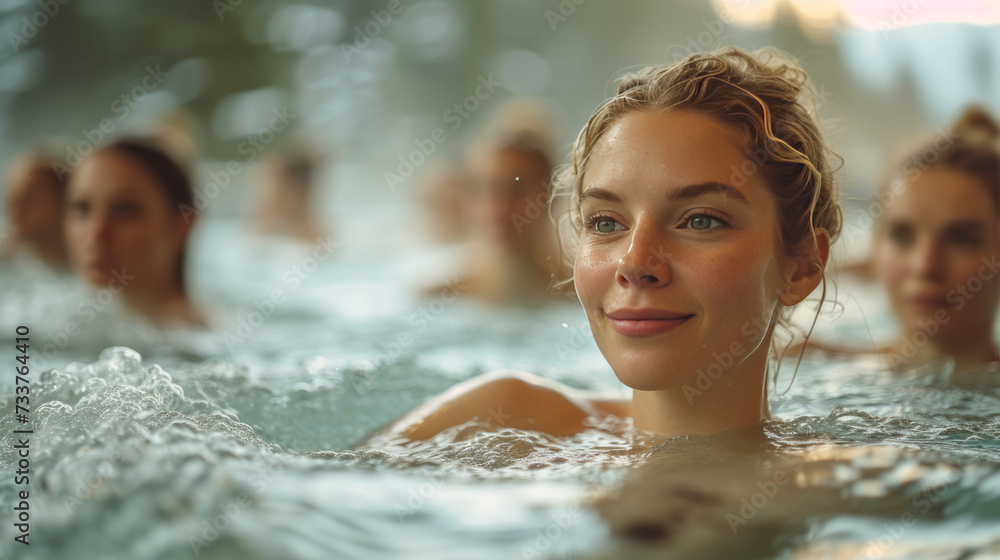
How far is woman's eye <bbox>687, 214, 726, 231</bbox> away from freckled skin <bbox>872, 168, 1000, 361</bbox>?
4.48 ft

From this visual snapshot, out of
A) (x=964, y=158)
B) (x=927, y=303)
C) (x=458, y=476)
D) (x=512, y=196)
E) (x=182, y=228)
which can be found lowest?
(x=458, y=476)

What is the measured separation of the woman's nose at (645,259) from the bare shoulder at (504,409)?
20.1 inches

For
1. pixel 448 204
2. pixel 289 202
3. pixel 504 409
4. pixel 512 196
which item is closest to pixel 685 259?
pixel 504 409

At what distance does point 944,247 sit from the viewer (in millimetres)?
2564

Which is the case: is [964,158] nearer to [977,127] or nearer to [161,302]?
[977,127]

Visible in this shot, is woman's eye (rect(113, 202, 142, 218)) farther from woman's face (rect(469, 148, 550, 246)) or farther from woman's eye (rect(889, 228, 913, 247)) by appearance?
woman's eye (rect(889, 228, 913, 247))

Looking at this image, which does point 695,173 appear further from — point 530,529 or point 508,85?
point 508,85

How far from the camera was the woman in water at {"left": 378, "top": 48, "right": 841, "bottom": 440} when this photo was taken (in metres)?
1.47

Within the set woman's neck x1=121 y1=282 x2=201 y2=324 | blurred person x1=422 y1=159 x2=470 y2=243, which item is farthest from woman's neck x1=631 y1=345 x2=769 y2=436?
blurred person x1=422 y1=159 x2=470 y2=243

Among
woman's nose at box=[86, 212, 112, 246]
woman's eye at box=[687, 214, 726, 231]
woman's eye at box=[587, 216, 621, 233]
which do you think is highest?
woman's nose at box=[86, 212, 112, 246]

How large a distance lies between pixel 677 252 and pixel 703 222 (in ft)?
0.25

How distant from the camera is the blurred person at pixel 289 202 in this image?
22.8 feet

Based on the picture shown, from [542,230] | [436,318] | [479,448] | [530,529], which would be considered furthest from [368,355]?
[530,529]

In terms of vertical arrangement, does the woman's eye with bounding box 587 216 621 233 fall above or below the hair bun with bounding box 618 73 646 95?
below
